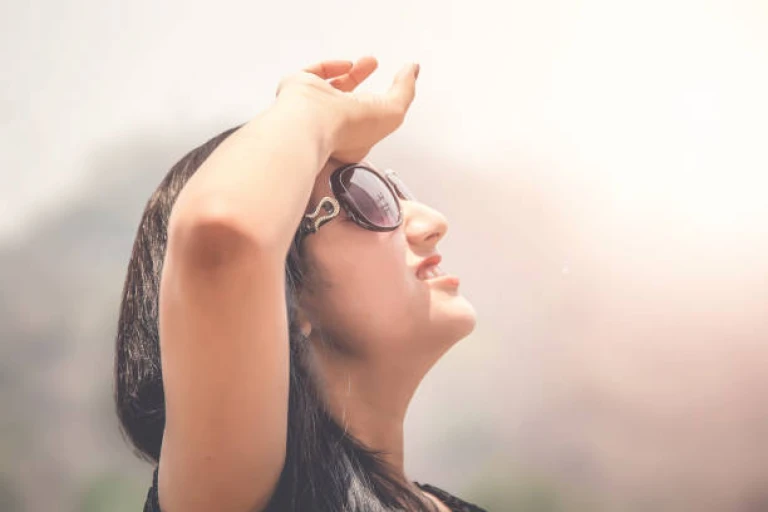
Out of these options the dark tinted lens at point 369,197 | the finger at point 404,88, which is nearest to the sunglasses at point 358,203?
the dark tinted lens at point 369,197

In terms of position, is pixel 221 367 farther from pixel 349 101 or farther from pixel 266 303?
pixel 349 101

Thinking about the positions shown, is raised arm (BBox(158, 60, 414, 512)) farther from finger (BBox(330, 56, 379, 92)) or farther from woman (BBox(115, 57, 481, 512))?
finger (BBox(330, 56, 379, 92))

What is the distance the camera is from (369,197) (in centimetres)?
107

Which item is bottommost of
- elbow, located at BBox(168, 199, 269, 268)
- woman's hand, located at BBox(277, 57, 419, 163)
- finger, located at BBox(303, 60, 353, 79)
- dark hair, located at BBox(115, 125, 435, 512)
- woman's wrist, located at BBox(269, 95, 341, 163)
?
dark hair, located at BBox(115, 125, 435, 512)

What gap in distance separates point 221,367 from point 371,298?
32 centimetres

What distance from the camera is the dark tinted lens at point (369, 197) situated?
1.05 metres


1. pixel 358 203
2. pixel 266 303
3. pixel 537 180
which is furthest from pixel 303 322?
pixel 537 180

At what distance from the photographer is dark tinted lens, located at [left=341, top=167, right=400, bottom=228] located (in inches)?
41.5

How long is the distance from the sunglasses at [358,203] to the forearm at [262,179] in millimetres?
190

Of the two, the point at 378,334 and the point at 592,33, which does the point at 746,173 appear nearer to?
the point at 592,33

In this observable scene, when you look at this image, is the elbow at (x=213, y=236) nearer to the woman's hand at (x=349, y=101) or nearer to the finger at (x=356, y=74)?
the woman's hand at (x=349, y=101)

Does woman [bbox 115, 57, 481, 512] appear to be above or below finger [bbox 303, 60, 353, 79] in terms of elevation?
below

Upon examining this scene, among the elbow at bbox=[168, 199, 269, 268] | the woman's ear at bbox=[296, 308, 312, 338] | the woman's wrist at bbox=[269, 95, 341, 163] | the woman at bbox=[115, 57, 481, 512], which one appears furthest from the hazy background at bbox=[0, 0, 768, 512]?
the elbow at bbox=[168, 199, 269, 268]

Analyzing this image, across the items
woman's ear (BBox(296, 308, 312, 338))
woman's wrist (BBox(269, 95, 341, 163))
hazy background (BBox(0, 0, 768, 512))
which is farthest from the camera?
hazy background (BBox(0, 0, 768, 512))
